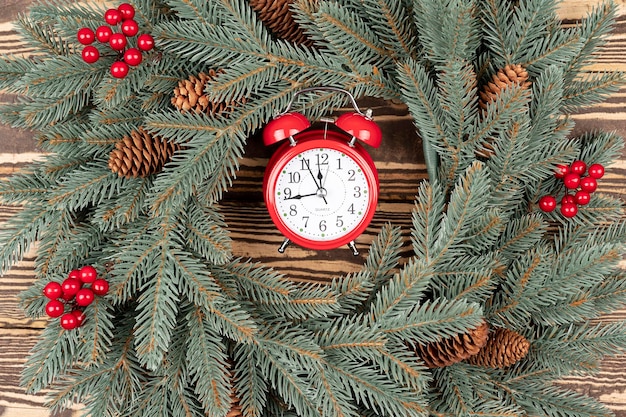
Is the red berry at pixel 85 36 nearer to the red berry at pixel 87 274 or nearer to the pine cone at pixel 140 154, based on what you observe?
the pine cone at pixel 140 154

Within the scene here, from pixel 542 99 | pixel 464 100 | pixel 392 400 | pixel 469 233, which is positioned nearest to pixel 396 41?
pixel 464 100

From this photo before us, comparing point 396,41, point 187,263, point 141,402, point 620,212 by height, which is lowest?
point 141,402

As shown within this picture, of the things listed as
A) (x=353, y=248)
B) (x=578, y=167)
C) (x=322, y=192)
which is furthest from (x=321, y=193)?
(x=578, y=167)

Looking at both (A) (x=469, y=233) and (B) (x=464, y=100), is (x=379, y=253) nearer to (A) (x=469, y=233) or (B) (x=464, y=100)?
(A) (x=469, y=233)

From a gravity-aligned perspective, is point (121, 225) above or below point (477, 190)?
below

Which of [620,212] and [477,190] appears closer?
[477,190]

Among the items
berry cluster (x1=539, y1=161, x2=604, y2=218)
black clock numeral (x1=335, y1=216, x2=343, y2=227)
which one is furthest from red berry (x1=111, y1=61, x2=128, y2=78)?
berry cluster (x1=539, y1=161, x2=604, y2=218)
